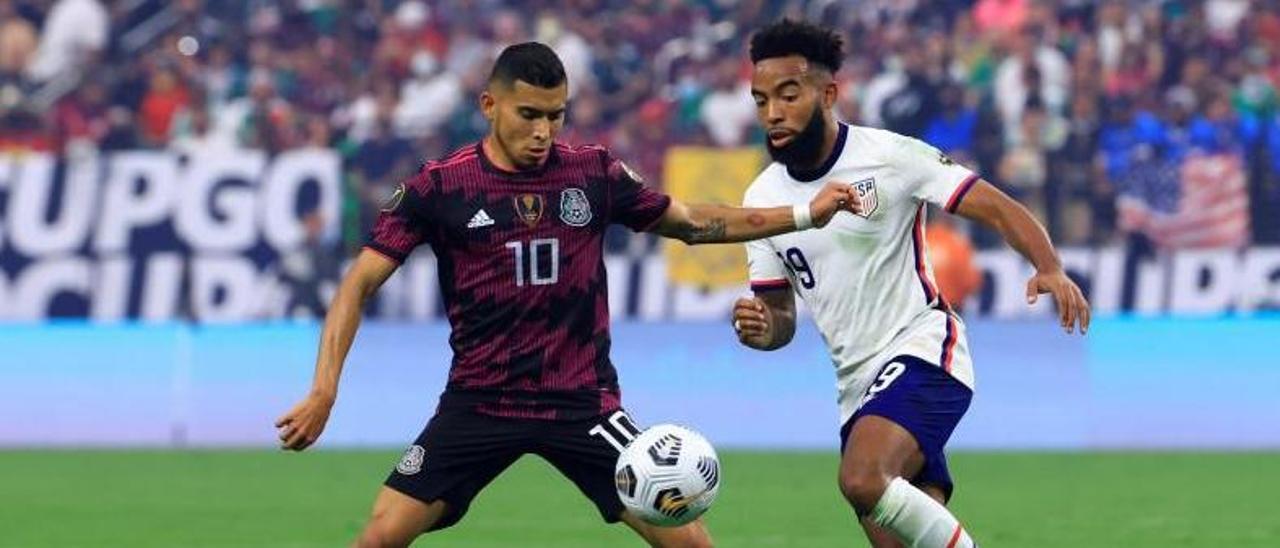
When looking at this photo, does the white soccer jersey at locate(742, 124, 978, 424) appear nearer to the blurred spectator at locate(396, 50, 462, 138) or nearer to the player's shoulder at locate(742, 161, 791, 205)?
the player's shoulder at locate(742, 161, 791, 205)

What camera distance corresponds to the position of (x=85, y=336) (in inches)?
735

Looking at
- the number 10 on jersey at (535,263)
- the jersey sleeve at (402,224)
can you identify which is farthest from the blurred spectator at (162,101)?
the number 10 on jersey at (535,263)

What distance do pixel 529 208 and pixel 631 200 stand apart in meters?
0.39

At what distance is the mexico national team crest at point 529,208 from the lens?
806 centimetres

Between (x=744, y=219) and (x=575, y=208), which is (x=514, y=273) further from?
(x=744, y=219)

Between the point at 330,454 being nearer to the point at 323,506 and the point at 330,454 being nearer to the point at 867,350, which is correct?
the point at 323,506

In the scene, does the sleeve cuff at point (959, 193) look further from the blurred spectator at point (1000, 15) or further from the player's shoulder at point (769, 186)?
the blurred spectator at point (1000, 15)

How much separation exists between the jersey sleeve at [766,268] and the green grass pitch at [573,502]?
2.53 m

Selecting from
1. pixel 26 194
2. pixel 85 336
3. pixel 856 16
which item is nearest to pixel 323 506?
pixel 85 336

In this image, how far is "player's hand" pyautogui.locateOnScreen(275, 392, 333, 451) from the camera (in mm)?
7469

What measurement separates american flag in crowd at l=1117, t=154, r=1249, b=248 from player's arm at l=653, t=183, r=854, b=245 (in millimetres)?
10684

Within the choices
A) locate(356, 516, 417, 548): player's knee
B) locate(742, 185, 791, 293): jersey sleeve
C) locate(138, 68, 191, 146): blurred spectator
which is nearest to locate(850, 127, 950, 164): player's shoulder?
locate(742, 185, 791, 293): jersey sleeve

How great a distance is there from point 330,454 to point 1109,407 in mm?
5420

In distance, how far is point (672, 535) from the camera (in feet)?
26.3
